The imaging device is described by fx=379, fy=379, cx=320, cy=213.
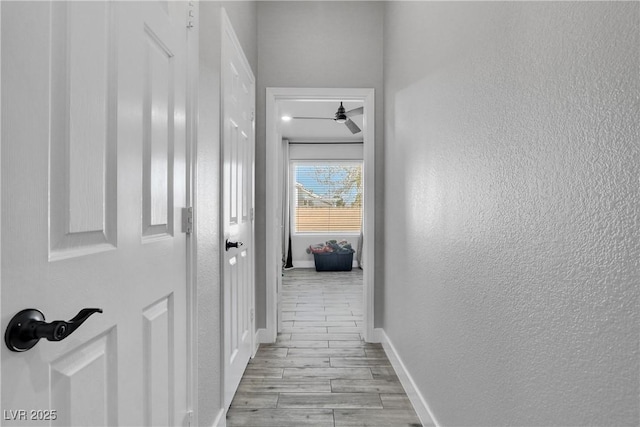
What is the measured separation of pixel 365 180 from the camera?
10.2 feet

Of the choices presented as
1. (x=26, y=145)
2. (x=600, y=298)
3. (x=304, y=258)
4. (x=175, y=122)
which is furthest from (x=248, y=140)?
(x=304, y=258)

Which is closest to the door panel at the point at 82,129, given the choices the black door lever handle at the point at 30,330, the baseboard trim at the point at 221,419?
the black door lever handle at the point at 30,330

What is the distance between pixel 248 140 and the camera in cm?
270

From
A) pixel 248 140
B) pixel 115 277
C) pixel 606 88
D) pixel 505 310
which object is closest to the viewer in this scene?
pixel 606 88

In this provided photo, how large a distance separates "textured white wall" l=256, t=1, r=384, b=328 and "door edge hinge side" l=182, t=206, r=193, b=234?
1695 mm

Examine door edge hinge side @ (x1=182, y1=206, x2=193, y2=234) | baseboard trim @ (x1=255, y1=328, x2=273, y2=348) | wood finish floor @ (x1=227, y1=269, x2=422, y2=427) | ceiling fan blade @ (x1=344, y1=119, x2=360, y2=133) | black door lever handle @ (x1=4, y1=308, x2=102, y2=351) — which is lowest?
wood finish floor @ (x1=227, y1=269, x2=422, y2=427)

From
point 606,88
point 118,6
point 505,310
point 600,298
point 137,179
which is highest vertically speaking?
point 118,6

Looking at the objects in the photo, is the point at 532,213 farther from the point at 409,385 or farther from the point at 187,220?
the point at 409,385

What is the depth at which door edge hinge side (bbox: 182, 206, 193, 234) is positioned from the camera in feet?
4.44

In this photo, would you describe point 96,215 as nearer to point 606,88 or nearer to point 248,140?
point 606,88

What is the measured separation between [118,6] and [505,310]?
1300 mm

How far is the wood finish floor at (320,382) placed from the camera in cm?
202

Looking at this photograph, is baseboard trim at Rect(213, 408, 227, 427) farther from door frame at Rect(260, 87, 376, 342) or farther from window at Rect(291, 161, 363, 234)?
window at Rect(291, 161, 363, 234)

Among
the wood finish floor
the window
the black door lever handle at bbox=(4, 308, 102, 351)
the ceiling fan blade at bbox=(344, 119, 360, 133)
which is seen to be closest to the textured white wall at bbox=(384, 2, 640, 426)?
the wood finish floor
